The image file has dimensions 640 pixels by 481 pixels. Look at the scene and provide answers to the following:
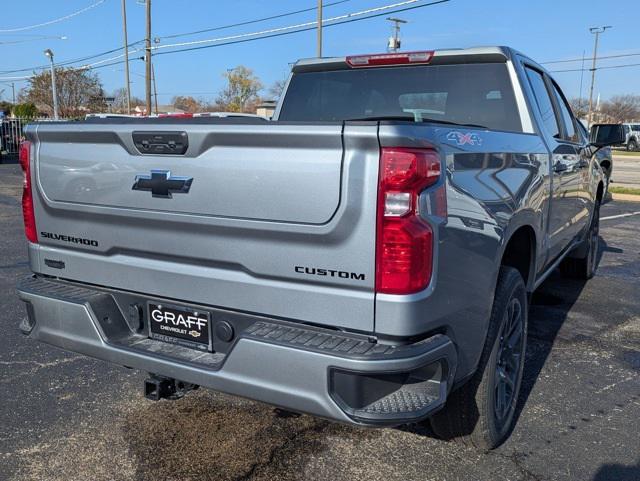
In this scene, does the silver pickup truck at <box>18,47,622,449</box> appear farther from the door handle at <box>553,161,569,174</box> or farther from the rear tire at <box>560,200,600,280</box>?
the rear tire at <box>560,200,600,280</box>

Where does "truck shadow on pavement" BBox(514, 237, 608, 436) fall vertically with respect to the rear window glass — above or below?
below

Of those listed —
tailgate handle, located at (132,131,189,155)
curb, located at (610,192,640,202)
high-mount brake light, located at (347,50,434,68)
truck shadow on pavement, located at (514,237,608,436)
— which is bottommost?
curb, located at (610,192,640,202)

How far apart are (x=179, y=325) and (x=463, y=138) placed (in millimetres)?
1493

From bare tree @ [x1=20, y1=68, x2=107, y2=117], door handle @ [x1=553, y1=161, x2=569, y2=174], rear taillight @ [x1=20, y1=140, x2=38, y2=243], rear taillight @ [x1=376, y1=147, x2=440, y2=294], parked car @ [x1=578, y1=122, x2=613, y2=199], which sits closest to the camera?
rear taillight @ [x1=376, y1=147, x2=440, y2=294]

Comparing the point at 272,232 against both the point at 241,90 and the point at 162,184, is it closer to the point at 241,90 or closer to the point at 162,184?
the point at 162,184

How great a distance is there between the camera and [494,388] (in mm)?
3082

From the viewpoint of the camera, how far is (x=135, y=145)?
274 cm

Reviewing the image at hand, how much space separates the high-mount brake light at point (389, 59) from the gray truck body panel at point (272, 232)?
1129mm

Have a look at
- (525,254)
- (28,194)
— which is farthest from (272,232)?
(525,254)

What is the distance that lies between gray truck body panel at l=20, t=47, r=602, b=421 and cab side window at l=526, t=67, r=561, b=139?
1074 mm

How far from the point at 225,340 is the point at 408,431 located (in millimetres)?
1330

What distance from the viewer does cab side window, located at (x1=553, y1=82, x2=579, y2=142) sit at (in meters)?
4.96

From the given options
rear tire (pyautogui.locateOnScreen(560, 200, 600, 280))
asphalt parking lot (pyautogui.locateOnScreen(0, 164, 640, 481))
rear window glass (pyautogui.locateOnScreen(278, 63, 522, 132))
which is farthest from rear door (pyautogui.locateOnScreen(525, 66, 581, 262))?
rear tire (pyautogui.locateOnScreen(560, 200, 600, 280))

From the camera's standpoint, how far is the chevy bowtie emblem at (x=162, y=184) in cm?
261
